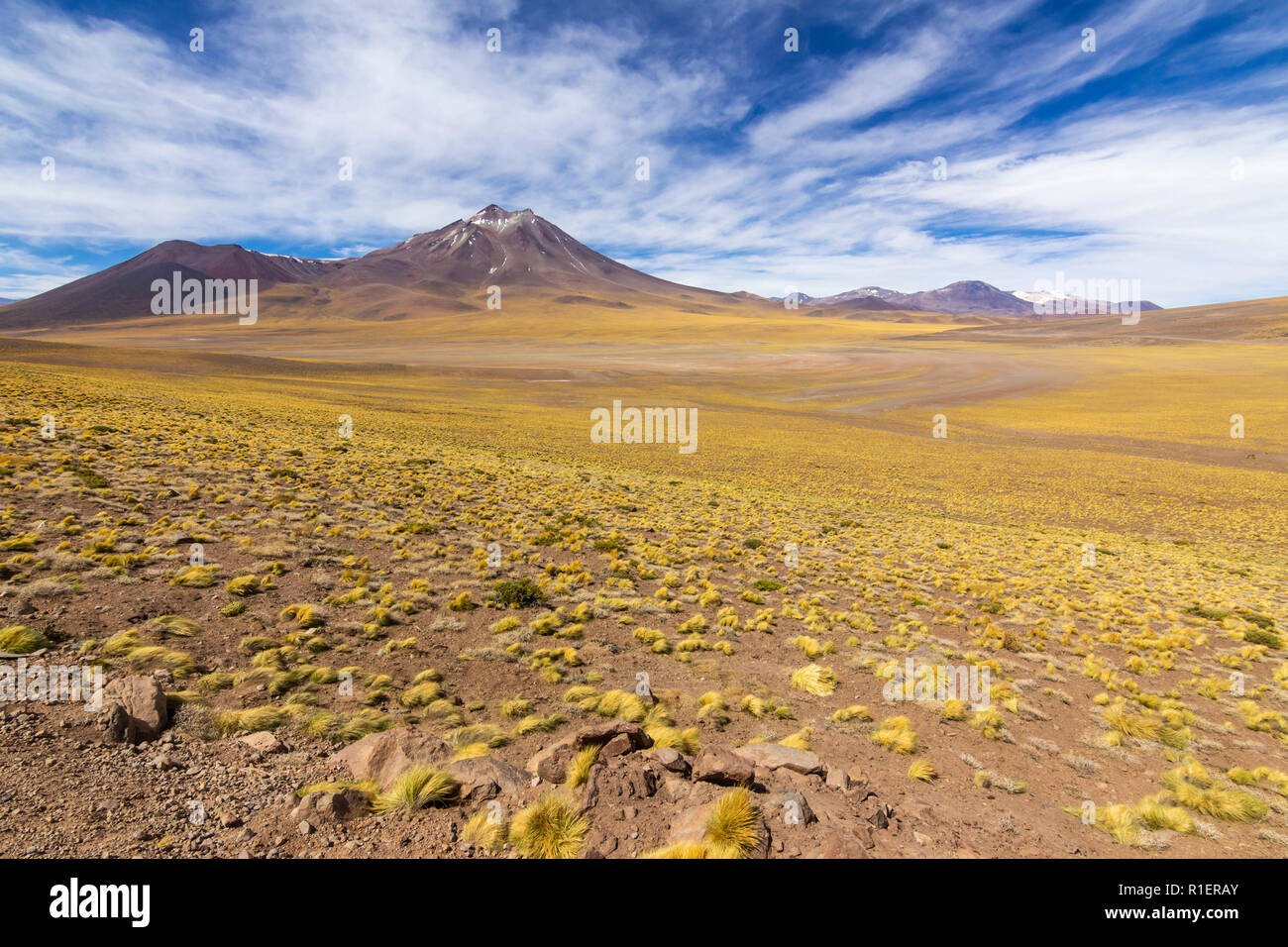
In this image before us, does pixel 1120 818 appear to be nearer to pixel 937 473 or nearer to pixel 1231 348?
pixel 937 473

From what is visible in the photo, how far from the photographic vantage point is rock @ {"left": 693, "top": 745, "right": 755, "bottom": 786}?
5.12m

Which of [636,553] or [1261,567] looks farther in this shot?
[1261,567]

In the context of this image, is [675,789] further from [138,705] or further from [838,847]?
[138,705]

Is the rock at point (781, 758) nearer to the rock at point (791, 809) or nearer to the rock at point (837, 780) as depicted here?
the rock at point (837, 780)

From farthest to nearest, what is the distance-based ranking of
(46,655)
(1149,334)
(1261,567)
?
(1149,334) → (1261,567) → (46,655)

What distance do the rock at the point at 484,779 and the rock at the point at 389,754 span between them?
0.37 m

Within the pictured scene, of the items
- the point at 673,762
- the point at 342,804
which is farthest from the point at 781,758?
the point at 342,804

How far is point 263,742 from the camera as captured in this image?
5402 mm

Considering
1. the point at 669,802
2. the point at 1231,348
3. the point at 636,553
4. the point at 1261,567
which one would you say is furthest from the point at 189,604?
the point at 1231,348

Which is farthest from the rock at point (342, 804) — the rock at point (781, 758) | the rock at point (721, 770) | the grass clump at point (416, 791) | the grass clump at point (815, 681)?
the grass clump at point (815, 681)

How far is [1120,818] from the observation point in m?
5.58

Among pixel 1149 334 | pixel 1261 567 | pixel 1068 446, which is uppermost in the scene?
pixel 1149 334

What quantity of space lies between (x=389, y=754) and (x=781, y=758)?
407 cm
